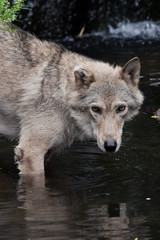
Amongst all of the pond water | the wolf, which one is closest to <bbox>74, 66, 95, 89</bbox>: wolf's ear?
the wolf

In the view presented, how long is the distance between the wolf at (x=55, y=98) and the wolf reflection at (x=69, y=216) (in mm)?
577

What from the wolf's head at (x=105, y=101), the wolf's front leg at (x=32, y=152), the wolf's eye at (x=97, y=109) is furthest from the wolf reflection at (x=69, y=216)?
the wolf's eye at (x=97, y=109)

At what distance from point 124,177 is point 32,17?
882 centimetres

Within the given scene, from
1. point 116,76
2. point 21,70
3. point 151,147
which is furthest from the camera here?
point 151,147

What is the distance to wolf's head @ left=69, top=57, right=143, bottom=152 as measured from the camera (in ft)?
21.4

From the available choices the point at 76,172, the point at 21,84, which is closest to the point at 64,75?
the point at 21,84

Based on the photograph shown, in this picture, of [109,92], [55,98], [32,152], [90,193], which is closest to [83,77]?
[109,92]

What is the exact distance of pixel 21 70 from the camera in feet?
24.3

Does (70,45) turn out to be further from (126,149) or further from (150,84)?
(126,149)

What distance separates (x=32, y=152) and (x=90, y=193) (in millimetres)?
975

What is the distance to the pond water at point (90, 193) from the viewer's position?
5348mm

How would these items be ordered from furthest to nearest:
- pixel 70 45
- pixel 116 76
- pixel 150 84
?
1. pixel 70 45
2. pixel 150 84
3. pixel 116 76

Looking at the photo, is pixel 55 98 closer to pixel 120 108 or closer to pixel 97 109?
pixel 97 109

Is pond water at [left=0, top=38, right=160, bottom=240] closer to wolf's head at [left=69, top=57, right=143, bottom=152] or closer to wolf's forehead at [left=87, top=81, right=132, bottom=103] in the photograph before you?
wolf's head at [left=69, top=57, right=143, bottom=152]
